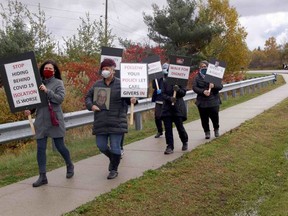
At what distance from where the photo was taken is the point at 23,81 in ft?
19.9

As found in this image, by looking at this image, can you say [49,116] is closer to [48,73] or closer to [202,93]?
[48,73]

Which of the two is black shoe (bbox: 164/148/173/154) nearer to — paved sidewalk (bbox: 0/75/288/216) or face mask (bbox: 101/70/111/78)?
paved sidewalk (bbox: 0/75/288/216)

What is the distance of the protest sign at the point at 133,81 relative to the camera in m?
6.52

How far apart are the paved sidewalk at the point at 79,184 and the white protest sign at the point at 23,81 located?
1.21m

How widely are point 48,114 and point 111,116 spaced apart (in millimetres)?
Result: 903

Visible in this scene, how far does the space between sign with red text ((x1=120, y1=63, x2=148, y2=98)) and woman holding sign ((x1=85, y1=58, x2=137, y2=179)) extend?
0.30 feet

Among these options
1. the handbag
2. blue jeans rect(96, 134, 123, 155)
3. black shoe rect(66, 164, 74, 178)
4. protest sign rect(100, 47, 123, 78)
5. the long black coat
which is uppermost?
protest sign rect(100, 47, 123, 78)

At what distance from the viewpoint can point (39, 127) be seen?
6.15 metres

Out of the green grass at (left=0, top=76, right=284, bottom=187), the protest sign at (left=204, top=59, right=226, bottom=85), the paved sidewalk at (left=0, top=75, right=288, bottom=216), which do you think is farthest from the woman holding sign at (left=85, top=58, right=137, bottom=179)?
the protest sign at (left=204, top=59, right=226, bottom=85)

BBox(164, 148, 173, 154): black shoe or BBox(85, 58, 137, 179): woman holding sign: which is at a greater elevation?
BBox(85, 58, 137, 179): woman holding sign

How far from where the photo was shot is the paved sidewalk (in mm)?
5301

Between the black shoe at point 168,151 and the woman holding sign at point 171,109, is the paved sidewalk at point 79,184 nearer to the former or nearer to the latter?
the black shoe at point 168,151

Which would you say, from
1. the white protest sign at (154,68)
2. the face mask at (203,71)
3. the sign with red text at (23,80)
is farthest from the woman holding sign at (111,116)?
the face mask at (203,71)

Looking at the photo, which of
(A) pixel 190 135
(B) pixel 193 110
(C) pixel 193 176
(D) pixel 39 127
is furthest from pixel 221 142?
(B) pixel 193 110
